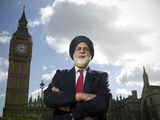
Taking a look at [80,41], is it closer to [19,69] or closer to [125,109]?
[125,109]

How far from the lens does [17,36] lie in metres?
54.9

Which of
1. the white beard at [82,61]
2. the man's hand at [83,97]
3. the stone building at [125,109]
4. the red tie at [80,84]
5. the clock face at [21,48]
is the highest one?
the clock face at [21,48]

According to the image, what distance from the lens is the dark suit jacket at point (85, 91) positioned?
3.02 meters

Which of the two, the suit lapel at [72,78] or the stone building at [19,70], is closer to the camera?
the suit lapel at [72,78]

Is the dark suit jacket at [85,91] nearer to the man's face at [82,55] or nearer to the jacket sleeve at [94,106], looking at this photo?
the jacket sleeve at [94,106]

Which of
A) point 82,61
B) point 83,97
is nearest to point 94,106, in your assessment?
point 83,97

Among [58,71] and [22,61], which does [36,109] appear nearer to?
[22,61]

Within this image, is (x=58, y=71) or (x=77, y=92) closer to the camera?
(x=77, y=92)

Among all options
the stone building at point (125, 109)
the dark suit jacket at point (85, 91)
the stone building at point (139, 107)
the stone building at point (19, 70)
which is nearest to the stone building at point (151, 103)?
the stone building at point (139, 107)

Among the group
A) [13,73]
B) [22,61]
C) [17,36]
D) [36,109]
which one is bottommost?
[36,109]

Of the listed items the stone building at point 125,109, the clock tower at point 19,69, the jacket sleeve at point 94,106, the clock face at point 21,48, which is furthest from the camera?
the clock face at point 21,48

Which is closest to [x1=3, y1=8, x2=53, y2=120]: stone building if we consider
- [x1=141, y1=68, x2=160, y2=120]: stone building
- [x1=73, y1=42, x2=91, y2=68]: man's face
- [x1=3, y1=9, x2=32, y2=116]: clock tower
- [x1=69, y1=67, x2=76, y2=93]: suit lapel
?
[x1=3, y1=9, x2=32, y2=116]: clock tower

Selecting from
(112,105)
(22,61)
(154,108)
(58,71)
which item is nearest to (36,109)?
(22,61)

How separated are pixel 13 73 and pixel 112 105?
1145 inches
